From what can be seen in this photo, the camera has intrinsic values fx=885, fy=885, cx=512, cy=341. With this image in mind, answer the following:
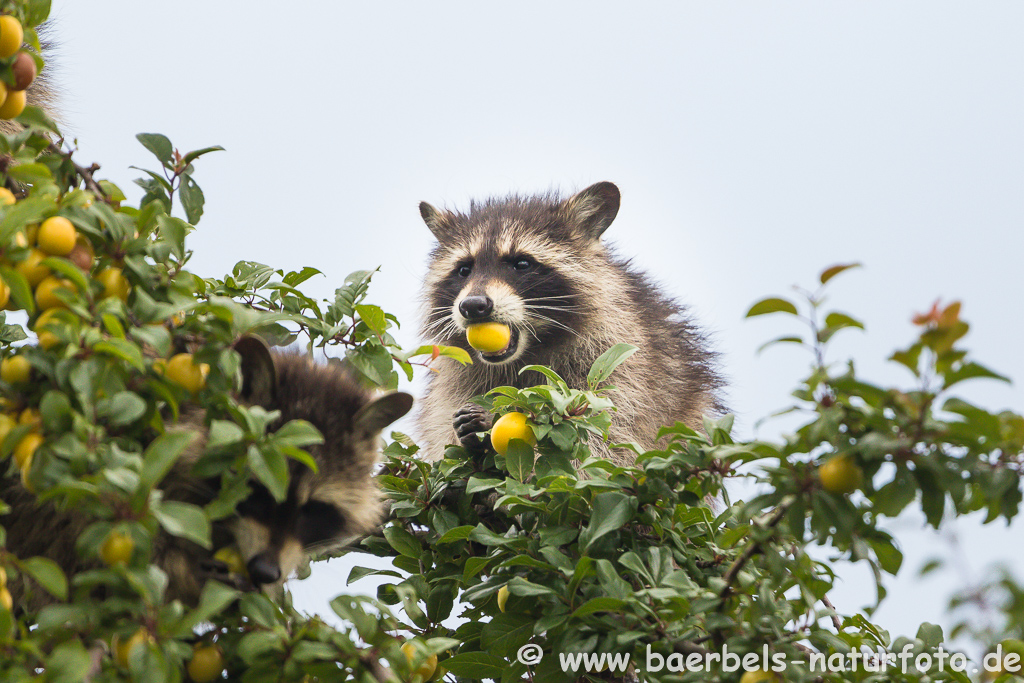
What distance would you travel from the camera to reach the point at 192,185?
1.96 meters

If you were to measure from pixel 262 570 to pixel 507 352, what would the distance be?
2.14 meters

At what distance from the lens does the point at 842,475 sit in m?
1.39

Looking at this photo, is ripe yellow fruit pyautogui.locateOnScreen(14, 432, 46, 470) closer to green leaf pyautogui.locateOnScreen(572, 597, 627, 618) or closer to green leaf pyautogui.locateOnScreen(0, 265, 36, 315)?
green leaf pyautogui.locateOnScreen(0, 265, 36, 315)

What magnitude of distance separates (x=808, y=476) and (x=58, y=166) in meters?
1.58

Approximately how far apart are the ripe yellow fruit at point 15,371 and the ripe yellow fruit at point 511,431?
3.92 feet

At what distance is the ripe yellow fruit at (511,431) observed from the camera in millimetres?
2383

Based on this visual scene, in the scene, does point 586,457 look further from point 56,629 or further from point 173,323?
point 56,629

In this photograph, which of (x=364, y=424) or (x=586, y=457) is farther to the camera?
(x=586, y=457)

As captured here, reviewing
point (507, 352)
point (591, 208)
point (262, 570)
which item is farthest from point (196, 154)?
point (591, 208)

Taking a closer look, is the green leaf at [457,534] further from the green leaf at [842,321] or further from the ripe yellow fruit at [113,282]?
the green leaf at [842,321]

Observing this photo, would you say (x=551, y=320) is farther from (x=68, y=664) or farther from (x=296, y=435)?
(x=68, y=664)

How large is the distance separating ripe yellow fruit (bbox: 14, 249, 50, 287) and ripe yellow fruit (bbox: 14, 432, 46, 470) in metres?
0.31

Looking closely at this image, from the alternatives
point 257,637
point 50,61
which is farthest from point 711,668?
point 50,61

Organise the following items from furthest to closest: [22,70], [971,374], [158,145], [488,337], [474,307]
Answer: [474,307], [488,337], [158,145], [22,70], [971,374]
